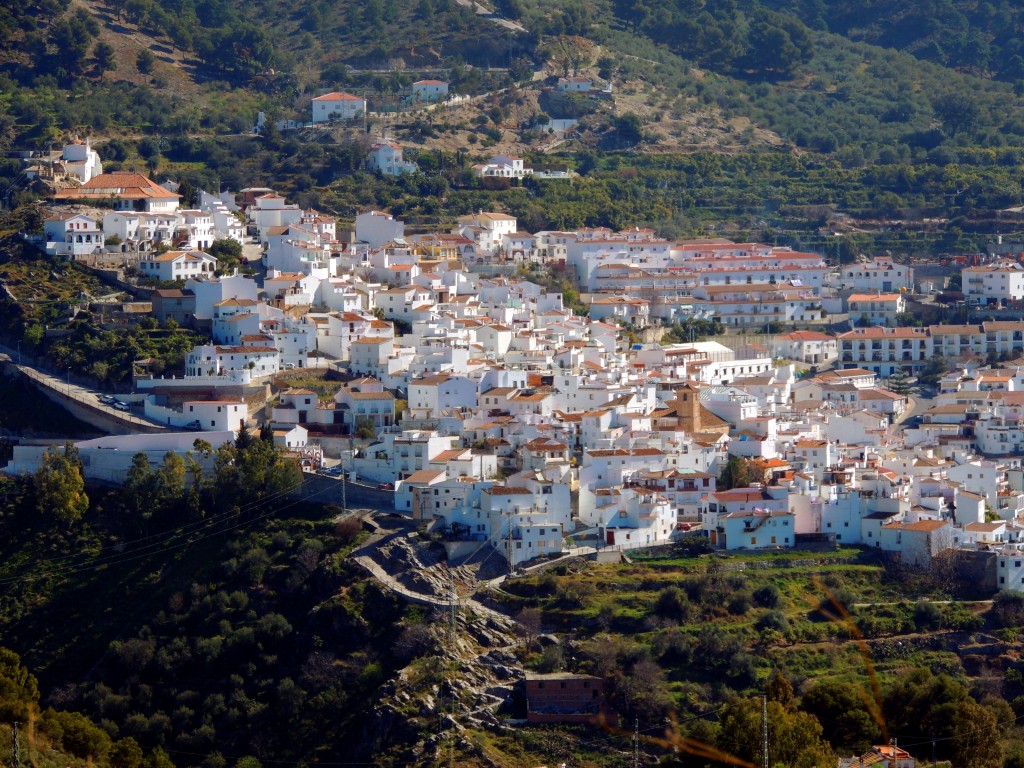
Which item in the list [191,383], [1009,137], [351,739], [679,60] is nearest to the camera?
[351,739]

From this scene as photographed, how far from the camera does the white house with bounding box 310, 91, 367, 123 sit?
211 feet

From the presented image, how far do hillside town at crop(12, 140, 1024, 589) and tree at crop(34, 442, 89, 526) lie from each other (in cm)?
68

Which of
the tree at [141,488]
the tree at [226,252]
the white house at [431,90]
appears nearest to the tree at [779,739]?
the tree at [141,488]

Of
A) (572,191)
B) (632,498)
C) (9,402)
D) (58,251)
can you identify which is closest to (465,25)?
(572,191)

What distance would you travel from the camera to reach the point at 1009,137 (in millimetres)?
70312

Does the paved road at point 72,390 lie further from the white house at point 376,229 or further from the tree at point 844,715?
the tree at point 844,715

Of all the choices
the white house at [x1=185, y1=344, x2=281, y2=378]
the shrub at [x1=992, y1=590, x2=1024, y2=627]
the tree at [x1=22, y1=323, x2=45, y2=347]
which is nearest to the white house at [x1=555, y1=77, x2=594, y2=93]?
the tree at [x1=22, y1=323, x2=45, y2=347]

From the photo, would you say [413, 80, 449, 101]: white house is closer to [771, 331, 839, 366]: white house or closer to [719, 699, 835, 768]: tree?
[771, 331, 839, 366]: white house

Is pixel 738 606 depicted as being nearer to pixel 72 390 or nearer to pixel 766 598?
pixel 766 598

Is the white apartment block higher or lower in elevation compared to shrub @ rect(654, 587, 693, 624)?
higher

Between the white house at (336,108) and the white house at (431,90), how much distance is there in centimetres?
270

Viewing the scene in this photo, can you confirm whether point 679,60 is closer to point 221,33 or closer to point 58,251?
point 221,33

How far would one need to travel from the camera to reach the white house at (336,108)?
64.2 m

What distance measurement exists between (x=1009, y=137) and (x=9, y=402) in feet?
118
